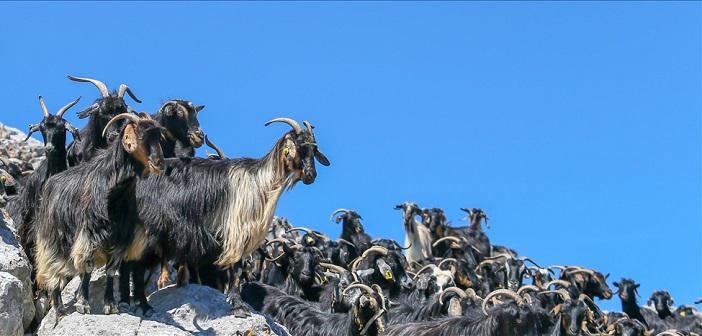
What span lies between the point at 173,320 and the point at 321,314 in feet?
7.79

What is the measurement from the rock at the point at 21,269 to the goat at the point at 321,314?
8.41ft

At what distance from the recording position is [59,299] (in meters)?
9.71

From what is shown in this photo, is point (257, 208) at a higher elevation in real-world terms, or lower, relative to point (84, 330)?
higher

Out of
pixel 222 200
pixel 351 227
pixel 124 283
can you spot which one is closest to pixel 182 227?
pixel 222 200

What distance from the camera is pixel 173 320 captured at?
9812mm

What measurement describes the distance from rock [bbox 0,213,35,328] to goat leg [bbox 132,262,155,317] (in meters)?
0.81

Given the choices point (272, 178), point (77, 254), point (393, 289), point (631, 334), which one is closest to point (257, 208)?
point (272, 178)

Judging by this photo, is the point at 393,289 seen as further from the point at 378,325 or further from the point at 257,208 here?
the point at 257,208

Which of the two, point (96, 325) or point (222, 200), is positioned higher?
point (222, 200)

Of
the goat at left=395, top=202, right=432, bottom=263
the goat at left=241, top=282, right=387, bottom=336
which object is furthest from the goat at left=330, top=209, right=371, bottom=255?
the goat at left=241, top=282, right=387, bottom=336

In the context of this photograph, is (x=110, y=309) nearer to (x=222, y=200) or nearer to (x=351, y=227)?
(x=222, y=200)

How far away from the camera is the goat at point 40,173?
10.9 meters

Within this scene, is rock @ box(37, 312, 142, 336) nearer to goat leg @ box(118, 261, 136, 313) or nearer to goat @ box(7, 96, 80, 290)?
goat leg @ box(118, 261, 136, 313)

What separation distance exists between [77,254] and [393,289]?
622 centimetres
